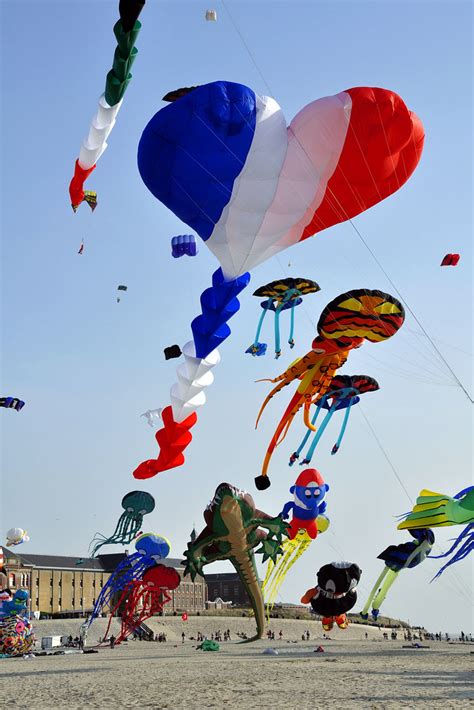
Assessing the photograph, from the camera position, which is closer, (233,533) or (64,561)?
(233,533)

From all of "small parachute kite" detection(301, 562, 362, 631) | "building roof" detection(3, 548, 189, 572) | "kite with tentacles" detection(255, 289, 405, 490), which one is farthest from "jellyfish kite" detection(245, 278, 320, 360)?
"building roof" detection(3, 548, 189, 572)

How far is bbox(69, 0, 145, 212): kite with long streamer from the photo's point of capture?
9680 mm

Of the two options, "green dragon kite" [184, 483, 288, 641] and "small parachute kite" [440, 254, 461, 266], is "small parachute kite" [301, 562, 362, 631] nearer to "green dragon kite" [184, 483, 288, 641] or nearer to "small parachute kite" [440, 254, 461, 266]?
"green dragon kite" [184, 483, 288, 641]

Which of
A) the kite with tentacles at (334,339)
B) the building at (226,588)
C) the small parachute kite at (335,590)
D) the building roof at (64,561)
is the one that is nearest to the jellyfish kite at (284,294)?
the kite with tentacles at (334,339)

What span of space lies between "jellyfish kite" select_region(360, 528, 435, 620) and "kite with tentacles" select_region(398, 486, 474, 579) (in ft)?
9.44

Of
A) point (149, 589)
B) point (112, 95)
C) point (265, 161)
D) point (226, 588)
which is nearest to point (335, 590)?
point (149, 589)

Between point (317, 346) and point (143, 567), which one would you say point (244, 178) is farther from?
point (143, 567)

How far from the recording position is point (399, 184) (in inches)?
848

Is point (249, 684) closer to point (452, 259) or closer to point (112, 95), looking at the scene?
point (112, 95)

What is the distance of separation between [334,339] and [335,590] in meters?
10.1

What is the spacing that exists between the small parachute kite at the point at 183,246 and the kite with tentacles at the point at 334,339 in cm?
462

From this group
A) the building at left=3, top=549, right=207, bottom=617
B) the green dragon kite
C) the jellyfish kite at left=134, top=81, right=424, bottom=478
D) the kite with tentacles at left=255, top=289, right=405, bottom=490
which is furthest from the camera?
the building at left=3, top=549, right=207, bottom=617

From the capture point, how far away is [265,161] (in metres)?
20.1

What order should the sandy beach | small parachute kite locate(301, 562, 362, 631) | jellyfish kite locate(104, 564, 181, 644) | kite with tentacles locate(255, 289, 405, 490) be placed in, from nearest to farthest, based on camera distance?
1. the sandy beach
2. kite with tentacles locate(255, 289, 405, 490)
3. small parachute kite locate(301, 562, 362, 631)
4. jellyfish kite locate(104, 564, 181, 644)
